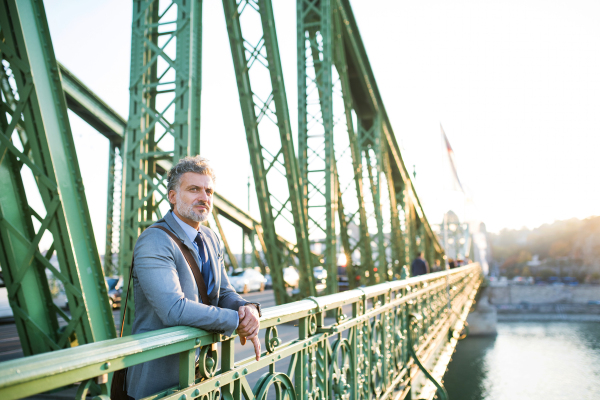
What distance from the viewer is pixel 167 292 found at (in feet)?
5.06

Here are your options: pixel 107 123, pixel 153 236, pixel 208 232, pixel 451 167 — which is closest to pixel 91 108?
pixel 107 123

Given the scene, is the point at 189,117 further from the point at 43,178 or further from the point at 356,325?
the point at 356,325

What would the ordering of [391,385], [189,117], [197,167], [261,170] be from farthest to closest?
[261,170], [391,385], [189,117], [197,167]

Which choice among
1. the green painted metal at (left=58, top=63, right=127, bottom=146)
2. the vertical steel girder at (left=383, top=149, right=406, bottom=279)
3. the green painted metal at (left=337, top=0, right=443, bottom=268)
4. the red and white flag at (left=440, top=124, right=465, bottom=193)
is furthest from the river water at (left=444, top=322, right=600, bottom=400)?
the green painted metal at (left=58, top=63, right=127, bottom=146)

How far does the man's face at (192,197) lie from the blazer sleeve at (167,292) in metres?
0.27

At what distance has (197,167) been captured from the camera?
1982mm

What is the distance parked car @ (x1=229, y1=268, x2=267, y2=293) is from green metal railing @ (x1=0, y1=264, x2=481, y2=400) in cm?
1598

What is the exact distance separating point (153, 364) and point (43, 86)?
2.06 m

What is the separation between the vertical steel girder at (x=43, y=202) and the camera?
2656 mm

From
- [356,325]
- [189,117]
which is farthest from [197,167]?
[189,117]

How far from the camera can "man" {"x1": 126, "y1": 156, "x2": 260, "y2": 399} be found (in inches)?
60.6

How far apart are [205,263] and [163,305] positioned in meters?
0.41

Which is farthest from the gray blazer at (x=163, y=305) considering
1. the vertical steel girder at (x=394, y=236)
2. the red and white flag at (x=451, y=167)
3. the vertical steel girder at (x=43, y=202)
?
the vertical steel girder at (x=394, y=236)

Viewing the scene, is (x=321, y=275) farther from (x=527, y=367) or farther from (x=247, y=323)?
(x=527, y=367)
